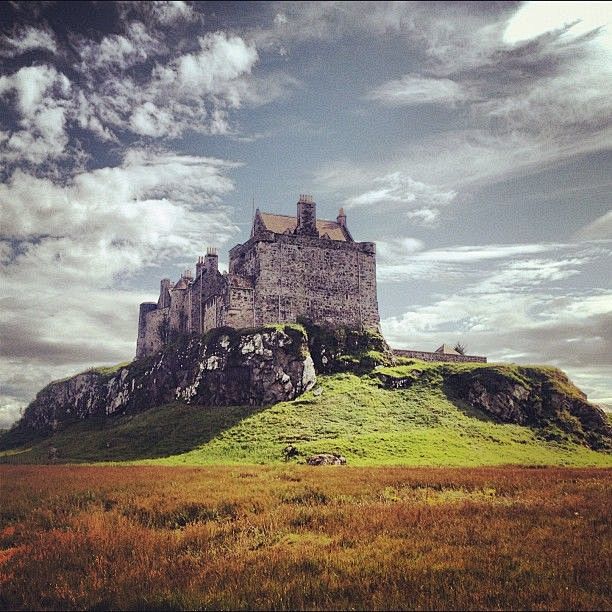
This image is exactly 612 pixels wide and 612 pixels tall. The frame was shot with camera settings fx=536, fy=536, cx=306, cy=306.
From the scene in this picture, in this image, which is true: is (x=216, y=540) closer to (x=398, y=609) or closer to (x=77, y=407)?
(x=398, y=609)

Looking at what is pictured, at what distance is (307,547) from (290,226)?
64.6m

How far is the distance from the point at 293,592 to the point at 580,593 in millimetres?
4647

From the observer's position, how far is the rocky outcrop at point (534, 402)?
57656mm

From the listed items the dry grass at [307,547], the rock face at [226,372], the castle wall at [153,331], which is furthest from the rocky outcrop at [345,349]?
the dry grass at [307,547]

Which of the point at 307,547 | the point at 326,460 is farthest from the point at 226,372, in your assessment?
the point at 307,547

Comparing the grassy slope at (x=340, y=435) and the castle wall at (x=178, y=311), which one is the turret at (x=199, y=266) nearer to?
the castle wall at (x=178, y=311)

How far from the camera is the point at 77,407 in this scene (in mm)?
82375

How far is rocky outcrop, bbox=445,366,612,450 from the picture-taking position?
5766cm

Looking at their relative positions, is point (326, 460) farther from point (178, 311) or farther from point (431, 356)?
point (178, 311)

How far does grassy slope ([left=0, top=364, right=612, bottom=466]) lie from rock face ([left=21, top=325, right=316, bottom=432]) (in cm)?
226

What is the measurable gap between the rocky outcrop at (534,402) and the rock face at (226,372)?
724 inches

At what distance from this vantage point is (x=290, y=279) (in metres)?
68.2

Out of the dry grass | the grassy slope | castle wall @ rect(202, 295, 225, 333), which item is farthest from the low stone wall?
the dry grass

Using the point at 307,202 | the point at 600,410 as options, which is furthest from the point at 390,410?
the point at 307,202
